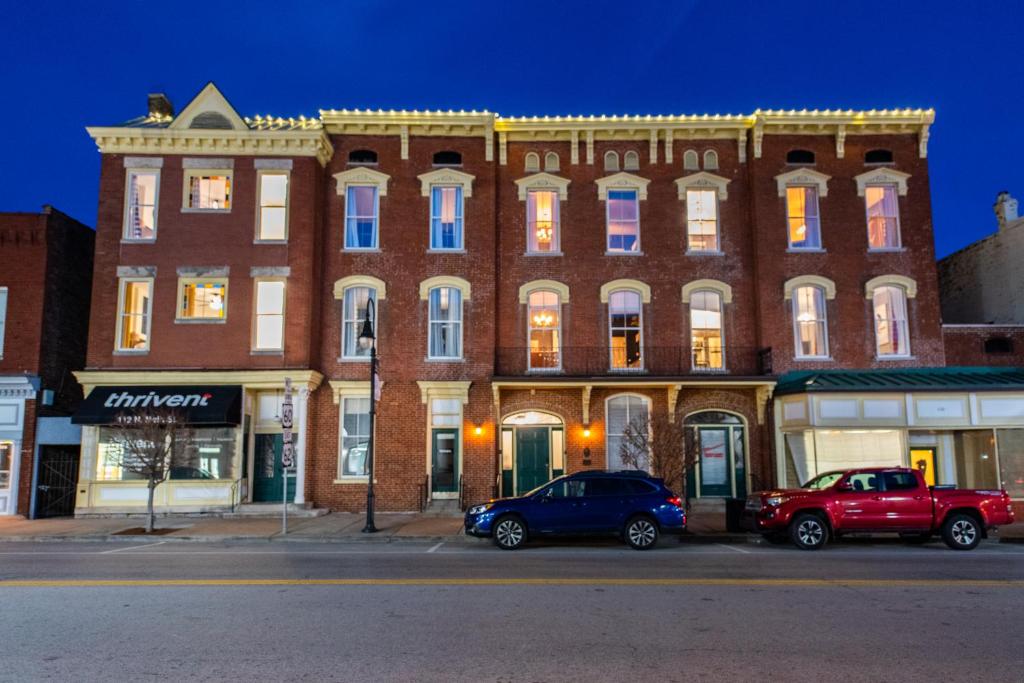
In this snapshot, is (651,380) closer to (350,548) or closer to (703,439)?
(703,439)

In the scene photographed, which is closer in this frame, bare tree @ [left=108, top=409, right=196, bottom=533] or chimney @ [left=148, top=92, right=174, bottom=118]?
bare tree @ [left=108, top=409, right=196, bottom=533]

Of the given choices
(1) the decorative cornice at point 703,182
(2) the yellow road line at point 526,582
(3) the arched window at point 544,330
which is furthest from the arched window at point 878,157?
(2) the yellow road line at point 526,582

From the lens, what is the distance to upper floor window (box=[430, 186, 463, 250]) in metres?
23.7

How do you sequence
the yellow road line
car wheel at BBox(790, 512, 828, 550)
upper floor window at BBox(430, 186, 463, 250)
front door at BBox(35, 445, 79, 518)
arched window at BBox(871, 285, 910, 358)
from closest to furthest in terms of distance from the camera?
the yellow road line → car wheel at BBox(790, 512, 828, 550) → front door at BBox(35, 445, 79, 518) → arched window at BBox(871, 285, 910, 358) → upper floor window at BBox(430, 186, 463, 250)

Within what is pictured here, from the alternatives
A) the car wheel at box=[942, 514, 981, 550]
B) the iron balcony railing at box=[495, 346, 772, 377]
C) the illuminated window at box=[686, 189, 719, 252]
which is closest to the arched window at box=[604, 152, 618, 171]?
the illuminated window at box=[686, 189, 719, 252]

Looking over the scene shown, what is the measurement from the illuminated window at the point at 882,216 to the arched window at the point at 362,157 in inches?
622

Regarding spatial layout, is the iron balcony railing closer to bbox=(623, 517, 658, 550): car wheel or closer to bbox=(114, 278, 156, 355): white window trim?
bbox=(623, 517, 658, 550): car wheel

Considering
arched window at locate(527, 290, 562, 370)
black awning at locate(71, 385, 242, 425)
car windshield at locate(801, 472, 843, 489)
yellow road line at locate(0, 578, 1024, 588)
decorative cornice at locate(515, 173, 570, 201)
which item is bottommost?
yellow road line at locate(0, 578, 1024, 588)

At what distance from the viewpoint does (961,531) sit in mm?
15172

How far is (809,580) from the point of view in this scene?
1061cm

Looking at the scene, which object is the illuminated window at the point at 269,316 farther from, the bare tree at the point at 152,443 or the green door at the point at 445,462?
the green door at the point at 445,462

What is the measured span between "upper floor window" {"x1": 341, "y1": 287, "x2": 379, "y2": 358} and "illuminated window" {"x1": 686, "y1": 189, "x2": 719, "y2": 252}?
10.2m

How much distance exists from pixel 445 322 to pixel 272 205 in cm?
639

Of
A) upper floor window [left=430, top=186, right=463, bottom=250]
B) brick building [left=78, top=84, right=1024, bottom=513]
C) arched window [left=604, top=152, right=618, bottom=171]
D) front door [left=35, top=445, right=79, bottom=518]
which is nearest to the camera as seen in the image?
front door [left=35, top=445, right=79, bottom=518]
